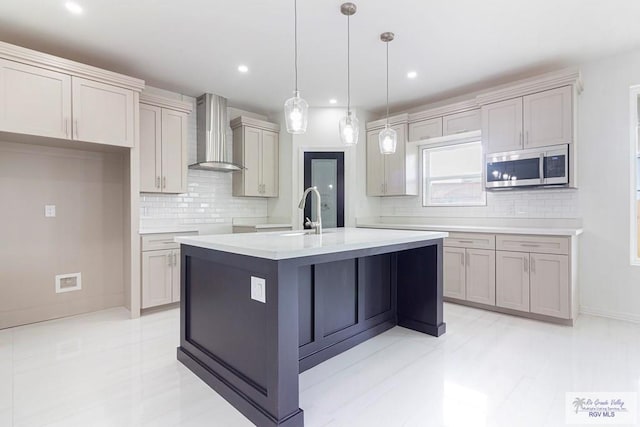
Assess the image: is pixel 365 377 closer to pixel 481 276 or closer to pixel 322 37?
pixel 481 276

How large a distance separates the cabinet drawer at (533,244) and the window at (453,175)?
930 millimetres

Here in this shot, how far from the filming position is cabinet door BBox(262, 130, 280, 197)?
508 cm

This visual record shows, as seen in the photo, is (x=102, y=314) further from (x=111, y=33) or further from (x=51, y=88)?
(x=111, y=33)

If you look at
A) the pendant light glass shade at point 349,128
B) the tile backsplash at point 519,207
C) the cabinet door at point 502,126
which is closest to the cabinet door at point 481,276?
the tile backsplash at point 519,207

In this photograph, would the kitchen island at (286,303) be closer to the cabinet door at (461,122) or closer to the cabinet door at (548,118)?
the cabinet door at (548,118)

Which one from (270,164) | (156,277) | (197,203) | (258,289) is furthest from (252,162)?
(258,289)

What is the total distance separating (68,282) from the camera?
357cm

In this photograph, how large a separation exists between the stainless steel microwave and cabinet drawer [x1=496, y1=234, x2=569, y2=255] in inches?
24.7

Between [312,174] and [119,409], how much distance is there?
3.80 m

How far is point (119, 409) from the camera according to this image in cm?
186

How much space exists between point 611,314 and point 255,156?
186 inches

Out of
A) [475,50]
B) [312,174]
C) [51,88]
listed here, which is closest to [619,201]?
[475,50]

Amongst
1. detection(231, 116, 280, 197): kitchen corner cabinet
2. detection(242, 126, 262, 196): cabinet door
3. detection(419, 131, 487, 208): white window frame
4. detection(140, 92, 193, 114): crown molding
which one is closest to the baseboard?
detection(419, 131, 487, 208): white window frame

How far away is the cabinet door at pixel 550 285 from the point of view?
3188 millimetres
